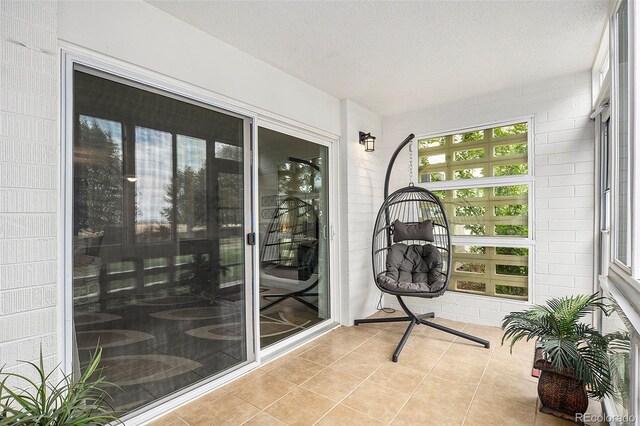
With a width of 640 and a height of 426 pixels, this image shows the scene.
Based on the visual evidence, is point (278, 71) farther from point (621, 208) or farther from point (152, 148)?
point (621, 208)

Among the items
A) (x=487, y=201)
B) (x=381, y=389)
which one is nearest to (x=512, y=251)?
(x=487, y=201)

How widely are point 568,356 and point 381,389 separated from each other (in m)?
1.17

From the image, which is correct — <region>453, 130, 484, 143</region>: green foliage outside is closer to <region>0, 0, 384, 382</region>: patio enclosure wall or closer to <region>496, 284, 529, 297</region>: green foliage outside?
<region>496, 284, 529, 297</region>: green foliage outside

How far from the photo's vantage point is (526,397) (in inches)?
87.4

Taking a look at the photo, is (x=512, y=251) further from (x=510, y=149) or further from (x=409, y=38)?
(x=409, y=38)

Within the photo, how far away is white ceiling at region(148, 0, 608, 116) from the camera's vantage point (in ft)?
6.99

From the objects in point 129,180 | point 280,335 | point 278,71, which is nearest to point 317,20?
point 278,71

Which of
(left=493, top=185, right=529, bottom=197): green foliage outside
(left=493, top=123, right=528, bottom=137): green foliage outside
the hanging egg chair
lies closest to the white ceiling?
(left=493, top=123, right=528, bottom=137): green foliage outside

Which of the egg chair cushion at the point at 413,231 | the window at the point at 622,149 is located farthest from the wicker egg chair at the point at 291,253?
the window at the point at 622,149

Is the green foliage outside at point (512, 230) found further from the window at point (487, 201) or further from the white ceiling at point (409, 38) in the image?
the white ceiling at point (409, 38)

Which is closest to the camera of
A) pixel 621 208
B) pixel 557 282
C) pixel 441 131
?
pixel 621 208

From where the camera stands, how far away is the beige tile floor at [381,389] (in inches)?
79.4

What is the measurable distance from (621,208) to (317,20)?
211 centimetres

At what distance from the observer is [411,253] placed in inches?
144
